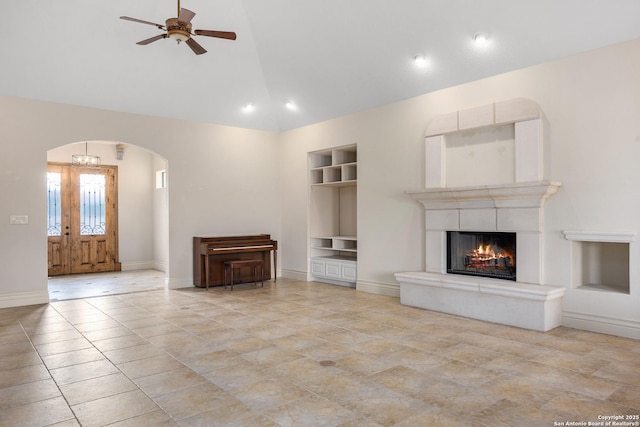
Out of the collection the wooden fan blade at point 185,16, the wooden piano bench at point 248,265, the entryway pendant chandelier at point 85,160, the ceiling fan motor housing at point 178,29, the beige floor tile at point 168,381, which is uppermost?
the wooden fan blade at point 185,16

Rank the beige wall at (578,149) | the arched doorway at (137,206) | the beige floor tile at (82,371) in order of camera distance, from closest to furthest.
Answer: the beige floor tile at (82,371) → the beige wall at (578,149) → the arched doorway at (137,206)

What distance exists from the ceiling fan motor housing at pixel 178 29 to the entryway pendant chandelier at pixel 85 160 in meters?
6.08

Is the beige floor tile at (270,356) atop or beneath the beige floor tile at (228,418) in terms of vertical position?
beneath

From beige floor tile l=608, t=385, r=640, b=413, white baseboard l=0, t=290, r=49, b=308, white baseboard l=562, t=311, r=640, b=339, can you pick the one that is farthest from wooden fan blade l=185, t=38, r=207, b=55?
white baseboard l=562, t=311, r=640, b=339

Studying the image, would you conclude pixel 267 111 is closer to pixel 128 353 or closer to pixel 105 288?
pixel 105 288

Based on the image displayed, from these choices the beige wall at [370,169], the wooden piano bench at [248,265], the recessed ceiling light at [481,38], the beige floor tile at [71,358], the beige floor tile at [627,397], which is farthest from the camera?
the wooden piano bench at [248,265]

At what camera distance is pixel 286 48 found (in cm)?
646

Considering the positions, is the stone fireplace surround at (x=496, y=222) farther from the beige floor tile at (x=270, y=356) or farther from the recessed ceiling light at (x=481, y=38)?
the beige floor tile at (x=270, y=356)

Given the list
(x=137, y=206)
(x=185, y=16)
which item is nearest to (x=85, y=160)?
(x=137, y=206)

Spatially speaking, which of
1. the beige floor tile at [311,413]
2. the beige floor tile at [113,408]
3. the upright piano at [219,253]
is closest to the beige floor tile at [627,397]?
the beige floor tile at [311,413]

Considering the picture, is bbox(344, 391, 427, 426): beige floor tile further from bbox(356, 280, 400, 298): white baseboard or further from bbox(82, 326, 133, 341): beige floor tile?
bbox(356, 280, 400, 298): white baseboard

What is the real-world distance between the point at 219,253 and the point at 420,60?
4.36 metres

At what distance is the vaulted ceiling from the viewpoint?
466 cm

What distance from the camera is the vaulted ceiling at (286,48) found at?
4656 millimetres
